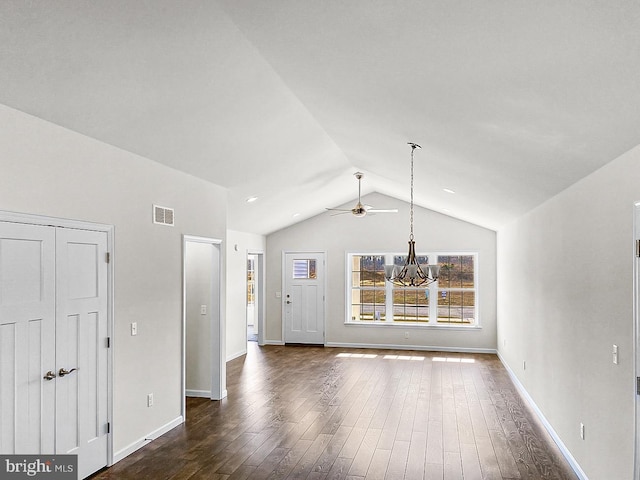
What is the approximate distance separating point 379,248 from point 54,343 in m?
7.65

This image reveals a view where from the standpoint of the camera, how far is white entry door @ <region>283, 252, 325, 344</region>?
1087cm

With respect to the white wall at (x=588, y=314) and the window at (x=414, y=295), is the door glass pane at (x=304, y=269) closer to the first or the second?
the window at (x=414, y=295)

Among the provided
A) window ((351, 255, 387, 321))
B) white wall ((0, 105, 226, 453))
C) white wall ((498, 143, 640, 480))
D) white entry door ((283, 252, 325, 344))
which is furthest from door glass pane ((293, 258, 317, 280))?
white wall ((498, 143, 640, 480))

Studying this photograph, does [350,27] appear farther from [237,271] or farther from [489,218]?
[237,271]

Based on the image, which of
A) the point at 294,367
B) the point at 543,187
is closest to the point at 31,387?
the point at 543,187

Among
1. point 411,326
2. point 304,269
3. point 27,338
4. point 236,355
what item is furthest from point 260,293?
point 27,338

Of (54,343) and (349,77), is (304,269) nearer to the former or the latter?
(54,343)

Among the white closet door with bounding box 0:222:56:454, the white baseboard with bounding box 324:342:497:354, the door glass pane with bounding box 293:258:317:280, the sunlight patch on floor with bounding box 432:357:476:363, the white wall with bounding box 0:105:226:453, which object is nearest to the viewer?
the white closet door with bounding box 0:222:56:454

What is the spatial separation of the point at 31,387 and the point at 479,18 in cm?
359

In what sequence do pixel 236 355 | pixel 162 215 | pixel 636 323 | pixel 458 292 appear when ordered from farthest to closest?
pixel 458 292, pixel 236 355, pixel 162 215, pixel 636 323

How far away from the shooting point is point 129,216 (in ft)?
15.1

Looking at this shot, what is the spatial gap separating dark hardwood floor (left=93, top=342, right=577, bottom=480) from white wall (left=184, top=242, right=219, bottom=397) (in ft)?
1.33

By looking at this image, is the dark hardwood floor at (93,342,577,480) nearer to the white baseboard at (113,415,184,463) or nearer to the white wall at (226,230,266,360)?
the white baseboard at (113,415,184,463)

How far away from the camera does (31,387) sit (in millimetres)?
3539
